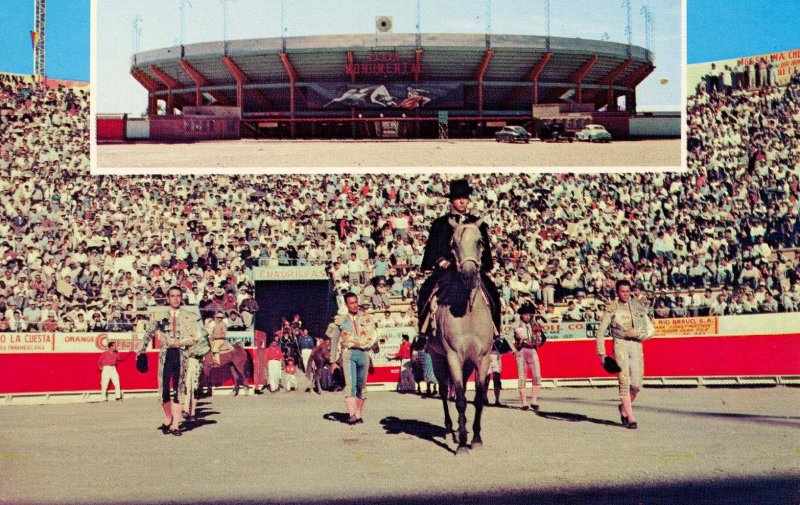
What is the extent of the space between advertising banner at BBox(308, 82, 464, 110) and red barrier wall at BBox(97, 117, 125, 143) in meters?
2.42

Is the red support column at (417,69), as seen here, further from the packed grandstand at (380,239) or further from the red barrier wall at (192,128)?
the red barrier wall at (192,128)

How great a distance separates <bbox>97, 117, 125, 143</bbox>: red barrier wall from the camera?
10656 mm

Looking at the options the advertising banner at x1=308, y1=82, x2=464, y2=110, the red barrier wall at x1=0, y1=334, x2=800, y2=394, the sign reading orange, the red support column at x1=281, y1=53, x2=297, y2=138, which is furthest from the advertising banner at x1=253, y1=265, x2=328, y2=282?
the sign reading orange

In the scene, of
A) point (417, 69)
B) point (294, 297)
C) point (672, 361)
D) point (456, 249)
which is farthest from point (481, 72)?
point (672, 361)

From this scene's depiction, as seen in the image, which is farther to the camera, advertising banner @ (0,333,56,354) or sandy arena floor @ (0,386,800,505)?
advertising banner @ (0,333,56,354)

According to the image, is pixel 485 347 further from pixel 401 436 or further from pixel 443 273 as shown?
pixel 401 436

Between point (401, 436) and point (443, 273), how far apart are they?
192cm

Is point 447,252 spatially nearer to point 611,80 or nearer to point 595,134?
point 595,134

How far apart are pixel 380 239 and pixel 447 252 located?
17.7ft

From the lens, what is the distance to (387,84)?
1114cm

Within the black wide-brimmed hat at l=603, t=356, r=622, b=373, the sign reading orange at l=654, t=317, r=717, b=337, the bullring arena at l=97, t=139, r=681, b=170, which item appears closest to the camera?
the black wide-brimmed hat at l=603, t=356, r=622, b=373

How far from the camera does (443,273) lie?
795 cm

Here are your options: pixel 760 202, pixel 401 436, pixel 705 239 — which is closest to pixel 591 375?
pixel 705 239

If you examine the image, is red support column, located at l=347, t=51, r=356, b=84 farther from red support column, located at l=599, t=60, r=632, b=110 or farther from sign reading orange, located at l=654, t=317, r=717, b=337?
sign reading orange, located at l=654, t=317, r=717, b=337
